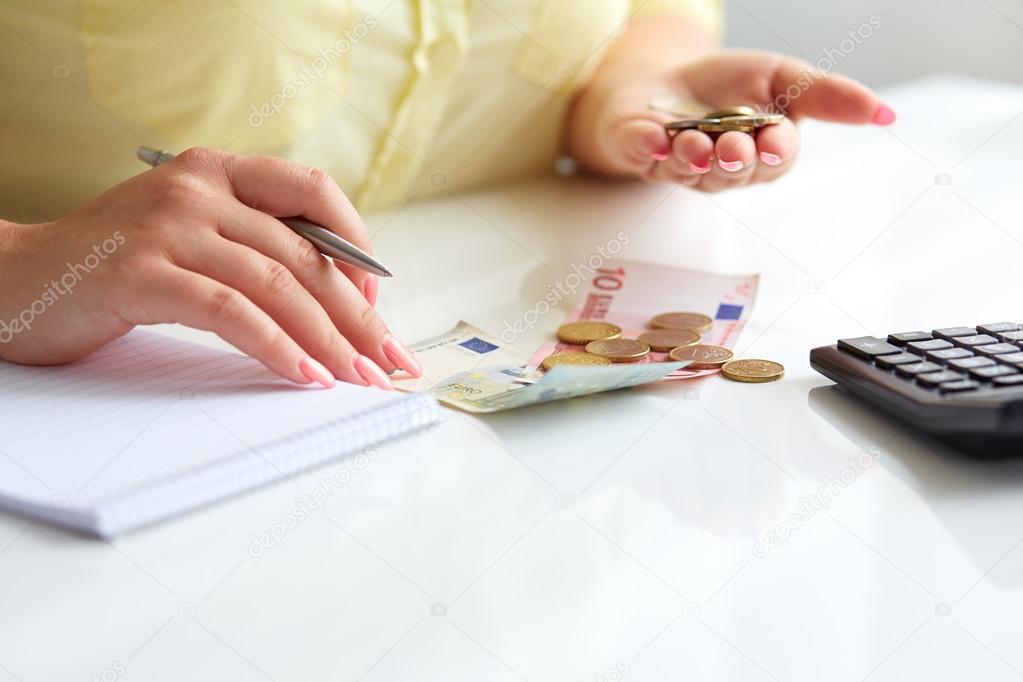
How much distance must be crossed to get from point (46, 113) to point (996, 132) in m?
1.11

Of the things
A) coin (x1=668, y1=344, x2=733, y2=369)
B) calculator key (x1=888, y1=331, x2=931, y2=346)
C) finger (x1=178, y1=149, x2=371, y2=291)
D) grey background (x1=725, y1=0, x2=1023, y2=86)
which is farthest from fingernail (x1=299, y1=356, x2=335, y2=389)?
grey background (x1=725, y1=0, x2=1023, y2=86)

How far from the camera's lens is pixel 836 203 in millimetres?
1103

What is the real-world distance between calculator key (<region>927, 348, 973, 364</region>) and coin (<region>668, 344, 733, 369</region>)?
0.46 ft

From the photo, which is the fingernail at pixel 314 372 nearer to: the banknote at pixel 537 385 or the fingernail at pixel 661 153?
the banknote at pixel 537 385

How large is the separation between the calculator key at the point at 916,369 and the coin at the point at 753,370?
10cm

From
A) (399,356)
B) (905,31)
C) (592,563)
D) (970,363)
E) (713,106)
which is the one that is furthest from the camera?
(905,31)

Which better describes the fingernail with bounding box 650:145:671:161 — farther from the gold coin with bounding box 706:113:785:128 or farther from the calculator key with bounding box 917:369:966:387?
the calculator key with bounding box 917:369:966:387

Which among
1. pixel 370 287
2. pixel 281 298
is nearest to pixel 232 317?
pixel 281 298

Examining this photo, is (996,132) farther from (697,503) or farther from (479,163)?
(697,503)

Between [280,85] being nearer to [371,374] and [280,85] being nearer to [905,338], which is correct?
[371,374]

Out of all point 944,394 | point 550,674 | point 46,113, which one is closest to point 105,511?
point 550,674

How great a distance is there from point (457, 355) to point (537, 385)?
15cm

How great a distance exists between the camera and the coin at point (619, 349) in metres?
0.70

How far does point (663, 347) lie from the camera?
72 centimetres
